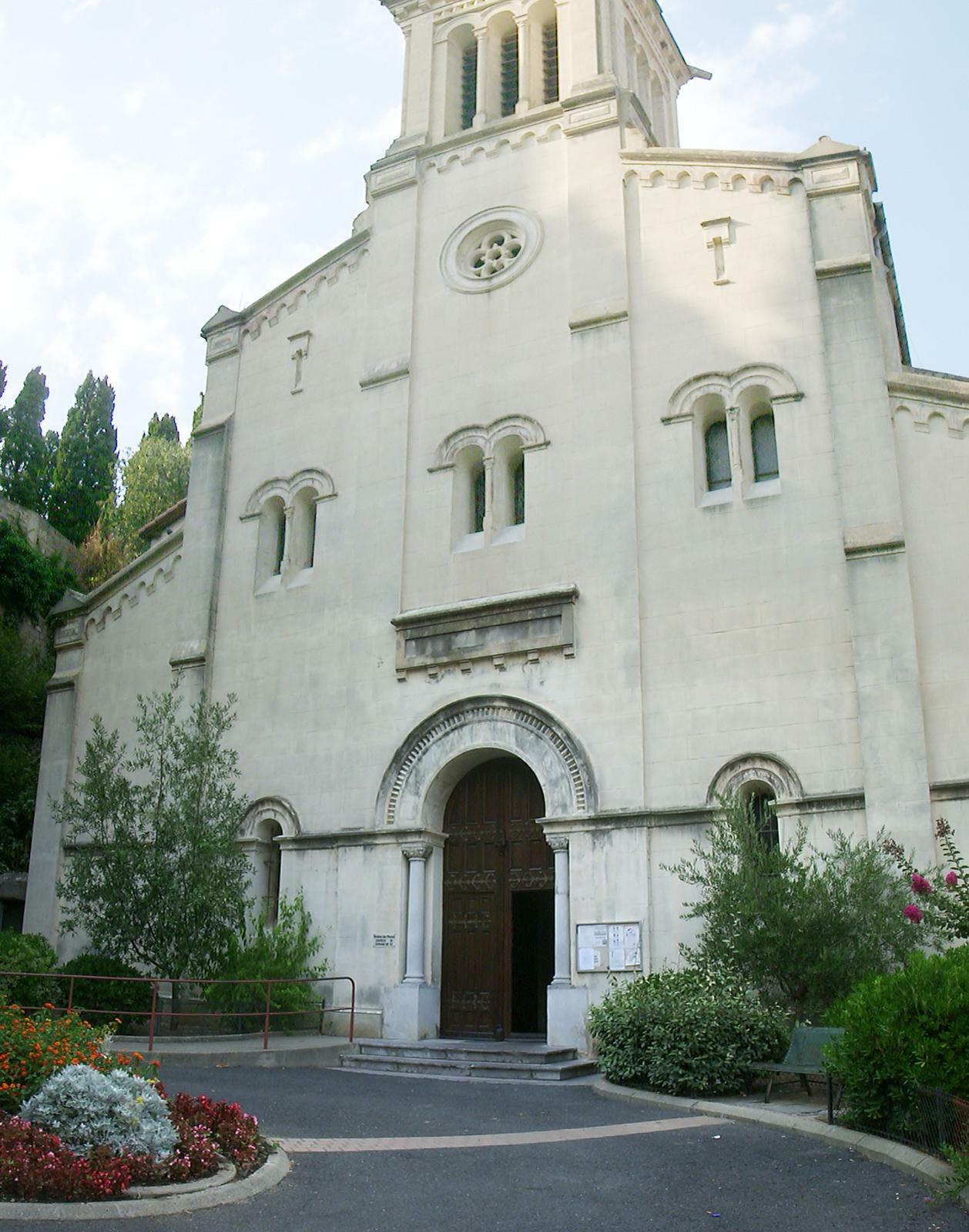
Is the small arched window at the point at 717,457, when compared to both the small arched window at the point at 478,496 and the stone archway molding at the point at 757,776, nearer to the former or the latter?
the small arched window at the point at 478,496

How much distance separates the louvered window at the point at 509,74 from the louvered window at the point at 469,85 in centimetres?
58

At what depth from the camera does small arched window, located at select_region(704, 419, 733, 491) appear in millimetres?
18859

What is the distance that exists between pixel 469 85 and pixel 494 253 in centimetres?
546

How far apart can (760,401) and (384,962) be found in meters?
10.9

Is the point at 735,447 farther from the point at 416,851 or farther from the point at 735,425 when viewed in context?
the point at 416,851

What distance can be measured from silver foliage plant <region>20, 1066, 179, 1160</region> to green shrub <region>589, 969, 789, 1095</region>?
6.91 meters

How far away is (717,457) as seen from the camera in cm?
1908

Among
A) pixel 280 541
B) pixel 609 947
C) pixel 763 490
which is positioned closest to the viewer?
pixel 609 947

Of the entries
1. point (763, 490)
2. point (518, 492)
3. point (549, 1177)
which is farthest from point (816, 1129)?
point (518, 492)

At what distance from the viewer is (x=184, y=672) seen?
22.5 meters

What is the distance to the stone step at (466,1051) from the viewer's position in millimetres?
15703

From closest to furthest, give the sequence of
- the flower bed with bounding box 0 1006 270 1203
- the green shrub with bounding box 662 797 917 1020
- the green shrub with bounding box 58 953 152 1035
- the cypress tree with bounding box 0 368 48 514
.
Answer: the flower bed with bounding box 0 1006 270 1203
the green shrub with bounding box 662 797 917 1020
the green shrub with bounding box 58 953 152 1035
the cypress tree with bounding box 0 368 48 514

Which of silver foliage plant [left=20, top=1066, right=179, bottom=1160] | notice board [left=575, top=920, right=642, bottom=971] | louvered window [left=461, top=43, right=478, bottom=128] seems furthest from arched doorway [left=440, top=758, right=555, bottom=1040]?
louvered window [left=461, top=43, right=478, bottom=128]

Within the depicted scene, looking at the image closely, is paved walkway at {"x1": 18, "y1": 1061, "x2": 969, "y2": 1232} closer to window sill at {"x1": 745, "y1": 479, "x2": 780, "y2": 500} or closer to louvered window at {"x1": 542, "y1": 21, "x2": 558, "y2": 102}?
window sill at {"x1": 745, "y1": 479, "x2": 780, "y2": 500}
